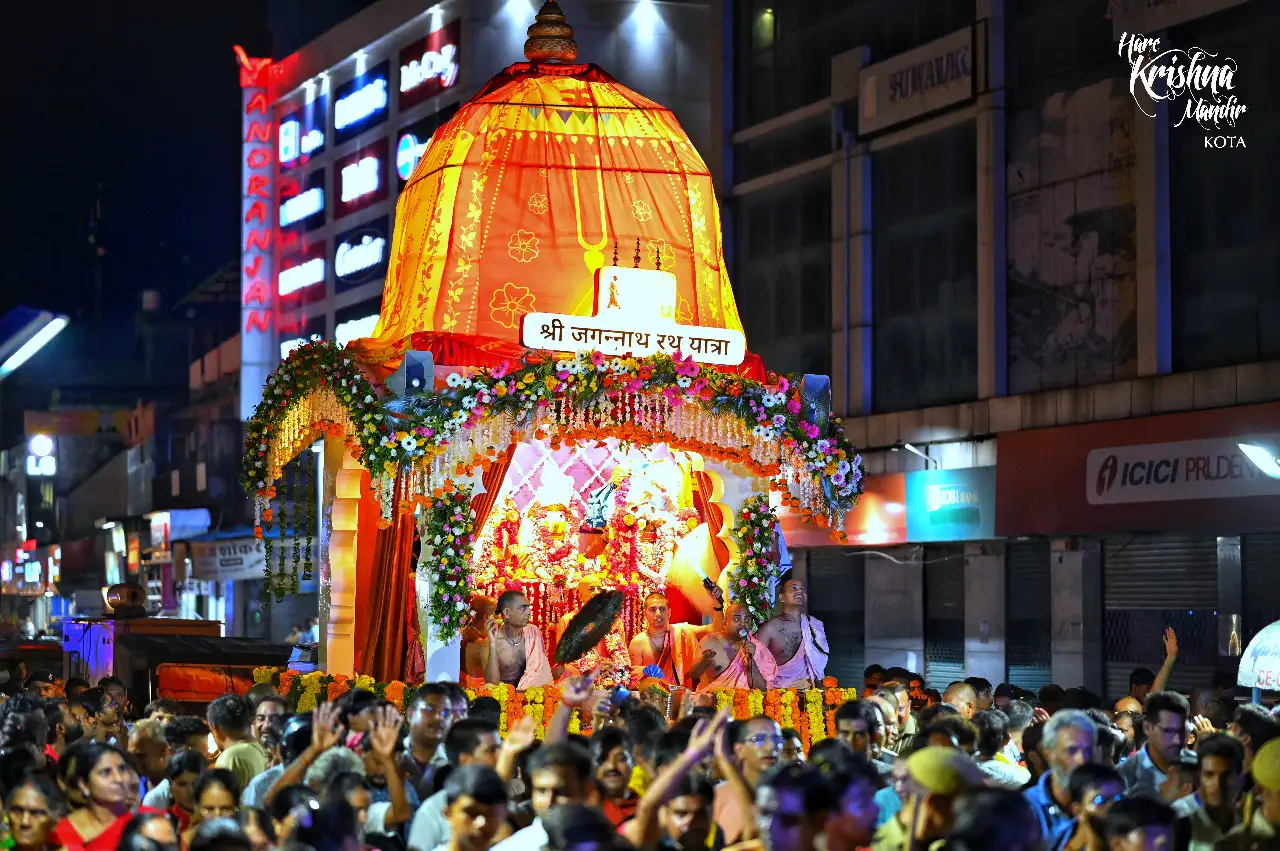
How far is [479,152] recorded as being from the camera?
22219 millimetres

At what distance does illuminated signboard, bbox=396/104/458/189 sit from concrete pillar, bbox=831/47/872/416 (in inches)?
580

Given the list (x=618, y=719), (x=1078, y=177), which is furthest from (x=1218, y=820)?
(x=1078, y=177)

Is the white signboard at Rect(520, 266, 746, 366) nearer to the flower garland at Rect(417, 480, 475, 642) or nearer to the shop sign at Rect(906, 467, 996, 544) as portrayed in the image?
the flower garland at Rect(417, 480, 475, 642)

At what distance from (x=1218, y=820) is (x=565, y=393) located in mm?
10927

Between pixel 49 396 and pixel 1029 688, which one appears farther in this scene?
pixel 49 396

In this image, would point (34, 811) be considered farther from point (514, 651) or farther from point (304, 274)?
point (304, 274)

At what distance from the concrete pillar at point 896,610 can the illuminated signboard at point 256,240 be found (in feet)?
80.9

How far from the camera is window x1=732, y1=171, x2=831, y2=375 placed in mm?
34594

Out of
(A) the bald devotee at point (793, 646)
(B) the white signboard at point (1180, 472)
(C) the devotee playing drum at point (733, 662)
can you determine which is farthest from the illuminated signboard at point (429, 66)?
(A) the bald devotee at point (793, 646)

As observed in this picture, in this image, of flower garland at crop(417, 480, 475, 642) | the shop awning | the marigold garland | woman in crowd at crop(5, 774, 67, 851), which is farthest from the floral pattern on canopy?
woman in crowd at crop(5, 774, 67, 851)

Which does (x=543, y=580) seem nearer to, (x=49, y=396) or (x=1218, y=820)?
(x=1218, y=820)

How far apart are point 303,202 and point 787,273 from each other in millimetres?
21557

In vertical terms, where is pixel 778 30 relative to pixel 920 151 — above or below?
above

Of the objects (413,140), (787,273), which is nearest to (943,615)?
(787,273)
